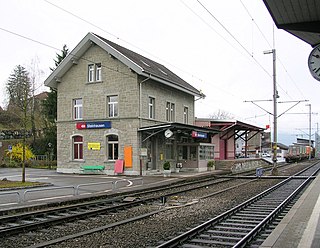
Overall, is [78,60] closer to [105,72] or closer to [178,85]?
[105,72]

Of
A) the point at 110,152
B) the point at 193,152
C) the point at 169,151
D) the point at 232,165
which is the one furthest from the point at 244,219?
the point at 232,165

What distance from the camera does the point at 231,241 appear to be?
829 centimetres

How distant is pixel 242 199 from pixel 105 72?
1711 cm

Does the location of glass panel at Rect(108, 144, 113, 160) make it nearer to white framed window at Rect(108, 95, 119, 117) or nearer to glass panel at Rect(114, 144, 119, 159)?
glass panel at Rect(114, 144, 119, 159)

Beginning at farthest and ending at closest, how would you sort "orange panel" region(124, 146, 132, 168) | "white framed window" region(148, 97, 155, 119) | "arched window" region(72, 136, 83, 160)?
"arched window" region(72, 136, 83, 160) < "white framed window" region(148, 97, 155, 119) < "orange panel" region(124, 146, 132, 168)

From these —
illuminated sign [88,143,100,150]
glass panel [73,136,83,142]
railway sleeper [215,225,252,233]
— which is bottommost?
railway sleeper [215,225,252,233]

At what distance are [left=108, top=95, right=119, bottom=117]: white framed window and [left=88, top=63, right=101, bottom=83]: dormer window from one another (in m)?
1.96

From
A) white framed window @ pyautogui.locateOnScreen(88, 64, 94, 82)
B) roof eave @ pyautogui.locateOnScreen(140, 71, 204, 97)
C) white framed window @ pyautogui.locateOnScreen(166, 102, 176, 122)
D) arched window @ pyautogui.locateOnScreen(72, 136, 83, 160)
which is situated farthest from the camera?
white framed window @ pyautogui.locateOnScreen(166, 102, 176, 122)

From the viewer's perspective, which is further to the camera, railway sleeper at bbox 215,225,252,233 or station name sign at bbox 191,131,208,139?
station name sign at bbox 191,131,208,139

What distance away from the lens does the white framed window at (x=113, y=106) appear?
28.7m

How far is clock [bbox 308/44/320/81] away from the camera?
22.4 feet

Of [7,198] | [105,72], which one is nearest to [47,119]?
[105,72]

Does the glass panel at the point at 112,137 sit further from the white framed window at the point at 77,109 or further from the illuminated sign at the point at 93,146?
the white framed window at the point at 77,109

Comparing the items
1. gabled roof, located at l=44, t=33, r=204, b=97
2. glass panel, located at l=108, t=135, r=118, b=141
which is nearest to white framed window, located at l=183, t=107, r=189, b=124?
gabled roof, located at l=44, t=33, r=204, b=97
